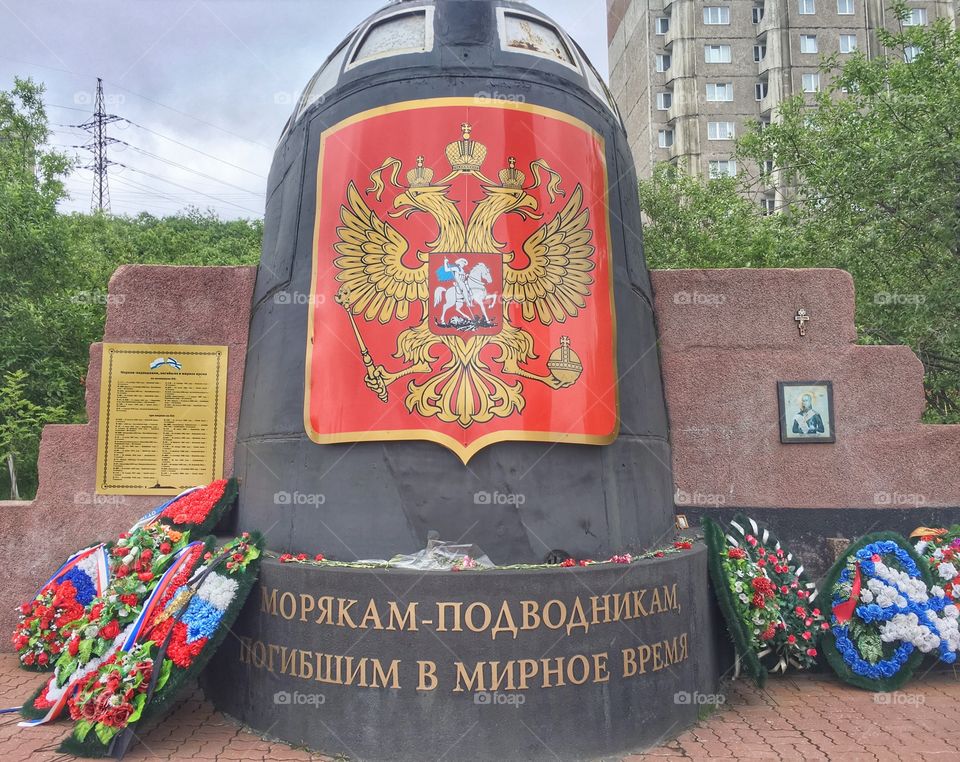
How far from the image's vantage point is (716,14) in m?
38.5

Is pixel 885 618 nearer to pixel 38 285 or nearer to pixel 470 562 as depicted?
pixel 470 562

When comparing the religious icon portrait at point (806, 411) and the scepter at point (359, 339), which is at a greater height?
the scepter at point (359, 339)

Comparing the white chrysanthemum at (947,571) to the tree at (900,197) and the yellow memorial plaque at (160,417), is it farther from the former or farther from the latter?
the yellow memorial plaque at (160,417)

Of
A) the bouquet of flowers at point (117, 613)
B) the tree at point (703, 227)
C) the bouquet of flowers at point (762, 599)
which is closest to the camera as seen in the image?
the bouquet of flowers at point (117, 613)

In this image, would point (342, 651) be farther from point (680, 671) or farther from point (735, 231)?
point (735, 231)

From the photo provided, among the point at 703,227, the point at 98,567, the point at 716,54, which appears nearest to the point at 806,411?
the point at 98,567

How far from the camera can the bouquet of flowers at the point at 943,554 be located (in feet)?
19.9

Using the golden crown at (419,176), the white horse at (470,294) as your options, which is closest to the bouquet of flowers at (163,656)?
the white horse at (470,294)

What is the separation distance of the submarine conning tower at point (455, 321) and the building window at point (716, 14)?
3827cm

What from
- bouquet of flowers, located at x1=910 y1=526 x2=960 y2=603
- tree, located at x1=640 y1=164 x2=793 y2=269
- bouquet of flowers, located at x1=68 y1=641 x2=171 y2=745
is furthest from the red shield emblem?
tree, located at x1=640 y1=164 x2=793 y2=269

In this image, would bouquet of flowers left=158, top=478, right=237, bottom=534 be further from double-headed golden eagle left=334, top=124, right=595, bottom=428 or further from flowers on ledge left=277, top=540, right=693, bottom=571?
double-headed golden eagle left=334, top=124, right=595, bottom=428

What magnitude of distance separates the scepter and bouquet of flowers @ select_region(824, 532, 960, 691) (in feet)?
13.8

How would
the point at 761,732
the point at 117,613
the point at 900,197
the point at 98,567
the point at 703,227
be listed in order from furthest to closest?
the point at 703,227 → the point at 900,197 → the point at 98,567 → the point at 117,613 → the point at 761,732

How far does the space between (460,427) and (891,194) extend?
387 inches
